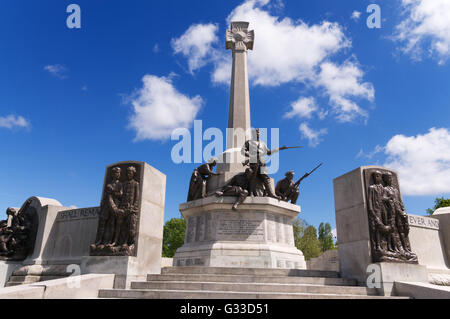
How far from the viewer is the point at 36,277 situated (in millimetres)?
10805

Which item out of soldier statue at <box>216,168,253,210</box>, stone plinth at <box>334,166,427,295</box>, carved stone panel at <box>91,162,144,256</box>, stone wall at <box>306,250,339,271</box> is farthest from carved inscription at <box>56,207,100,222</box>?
stone wall at <box>306,250,339,271</box>

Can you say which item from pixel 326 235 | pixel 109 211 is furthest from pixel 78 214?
pixel 326 235

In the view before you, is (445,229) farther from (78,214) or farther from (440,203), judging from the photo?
(440,203)

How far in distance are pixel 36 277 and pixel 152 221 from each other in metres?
4.99

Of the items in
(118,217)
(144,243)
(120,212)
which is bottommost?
(144,243)

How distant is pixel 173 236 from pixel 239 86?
142ft

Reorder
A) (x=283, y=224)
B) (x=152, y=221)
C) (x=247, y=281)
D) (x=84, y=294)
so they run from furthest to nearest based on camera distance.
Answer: (x=283, y=224) → (x=152, y=221) → (x=247, y=281) → (x=84, y=294)

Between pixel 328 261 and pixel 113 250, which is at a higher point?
pixel 328 261

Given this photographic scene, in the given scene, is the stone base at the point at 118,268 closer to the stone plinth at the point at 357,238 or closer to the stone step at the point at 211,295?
the stone step at the point at 211,295

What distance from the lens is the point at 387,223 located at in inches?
360

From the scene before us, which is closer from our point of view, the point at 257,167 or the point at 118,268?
the point at 118,268
